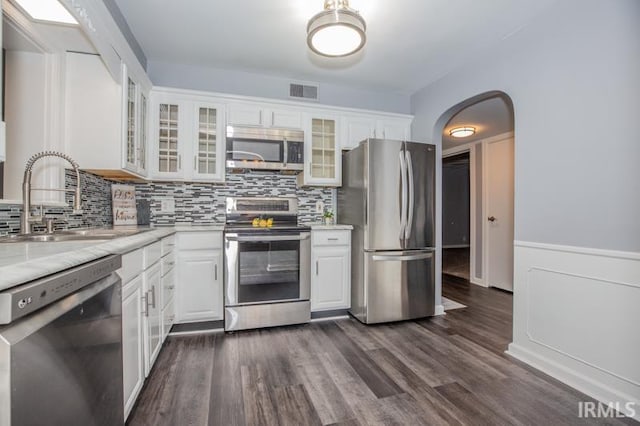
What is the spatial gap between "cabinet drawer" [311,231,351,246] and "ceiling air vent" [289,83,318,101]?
1557mm

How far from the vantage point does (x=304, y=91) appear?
3.34 metres

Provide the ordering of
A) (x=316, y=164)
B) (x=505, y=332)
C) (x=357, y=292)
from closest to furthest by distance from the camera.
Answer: (x=505, y=332)
(x=357, y=292)
(x=316, y=164)

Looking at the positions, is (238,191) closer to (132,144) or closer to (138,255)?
(132,144)

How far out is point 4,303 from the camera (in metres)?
0.66

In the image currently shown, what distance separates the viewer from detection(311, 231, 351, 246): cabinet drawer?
2.94m

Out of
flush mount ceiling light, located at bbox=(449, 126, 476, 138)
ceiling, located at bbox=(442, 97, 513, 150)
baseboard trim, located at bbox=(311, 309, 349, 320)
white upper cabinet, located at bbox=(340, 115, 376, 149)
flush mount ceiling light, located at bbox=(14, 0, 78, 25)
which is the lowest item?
baseboard trim, located at bbox=(311, 309, 349, 320)

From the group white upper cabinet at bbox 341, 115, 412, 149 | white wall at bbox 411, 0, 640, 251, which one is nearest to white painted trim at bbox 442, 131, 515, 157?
white upper cabinet at bbox 341, 115, 412, 149

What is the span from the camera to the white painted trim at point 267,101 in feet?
9.23

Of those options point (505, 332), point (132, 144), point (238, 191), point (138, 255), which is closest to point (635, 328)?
point (505, 332)

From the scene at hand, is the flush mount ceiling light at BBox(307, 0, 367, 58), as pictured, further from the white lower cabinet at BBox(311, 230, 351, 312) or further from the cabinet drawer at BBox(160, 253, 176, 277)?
the cabinet drawer at BBox(160, 253, 176, 277)

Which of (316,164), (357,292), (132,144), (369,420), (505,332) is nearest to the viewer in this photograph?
(369,420)

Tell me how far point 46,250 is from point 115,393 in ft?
2.15

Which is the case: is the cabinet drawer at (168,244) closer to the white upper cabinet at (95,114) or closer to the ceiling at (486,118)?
the white upper cabinet at (95,114)

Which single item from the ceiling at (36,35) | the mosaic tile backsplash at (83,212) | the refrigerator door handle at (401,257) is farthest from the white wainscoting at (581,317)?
the ceiling at (36,35)
